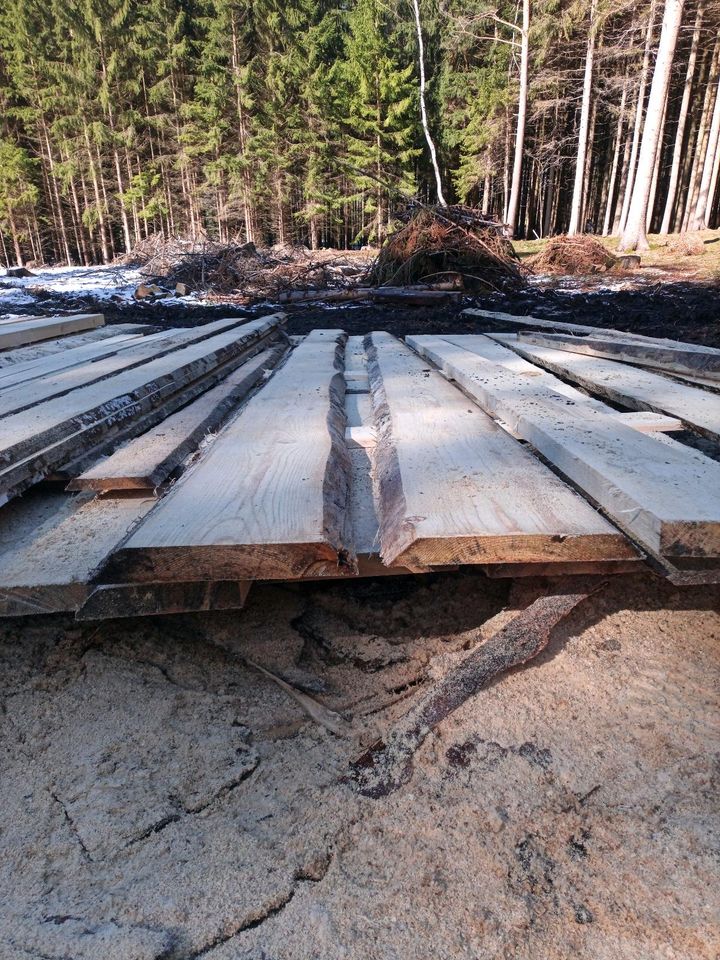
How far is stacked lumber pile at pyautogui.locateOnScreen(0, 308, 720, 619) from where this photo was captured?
1.14 meters

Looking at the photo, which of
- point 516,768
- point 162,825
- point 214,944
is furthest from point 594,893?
point 162,825

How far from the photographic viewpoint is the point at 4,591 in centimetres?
117

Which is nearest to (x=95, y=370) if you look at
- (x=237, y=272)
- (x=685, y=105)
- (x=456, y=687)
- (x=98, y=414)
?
(x=98, y=414)

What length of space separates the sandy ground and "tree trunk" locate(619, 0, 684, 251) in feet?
47.9

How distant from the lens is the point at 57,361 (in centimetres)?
313

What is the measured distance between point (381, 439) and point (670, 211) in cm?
2580

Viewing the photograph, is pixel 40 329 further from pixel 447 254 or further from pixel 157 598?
pixel 447 254

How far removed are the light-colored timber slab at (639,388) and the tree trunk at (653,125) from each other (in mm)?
12588

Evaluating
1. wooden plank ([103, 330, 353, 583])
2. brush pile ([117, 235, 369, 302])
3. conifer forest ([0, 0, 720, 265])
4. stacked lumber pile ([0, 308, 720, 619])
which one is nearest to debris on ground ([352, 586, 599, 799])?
stacked lumber pile ([0, 308, 720, 619])

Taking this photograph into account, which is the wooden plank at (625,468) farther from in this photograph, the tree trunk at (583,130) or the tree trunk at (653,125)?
the tree trunk at (583,130)

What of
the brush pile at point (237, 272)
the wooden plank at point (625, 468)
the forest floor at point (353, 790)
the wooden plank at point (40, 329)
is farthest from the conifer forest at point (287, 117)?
the forest floor at point (353, 790)

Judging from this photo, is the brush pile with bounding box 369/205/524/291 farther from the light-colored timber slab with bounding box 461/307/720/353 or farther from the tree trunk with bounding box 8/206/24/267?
the tree trunk with bounding box 8/206/24/267

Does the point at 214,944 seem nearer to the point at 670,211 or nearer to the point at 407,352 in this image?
the point at 407,352

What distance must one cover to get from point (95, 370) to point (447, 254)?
27.1 ft
